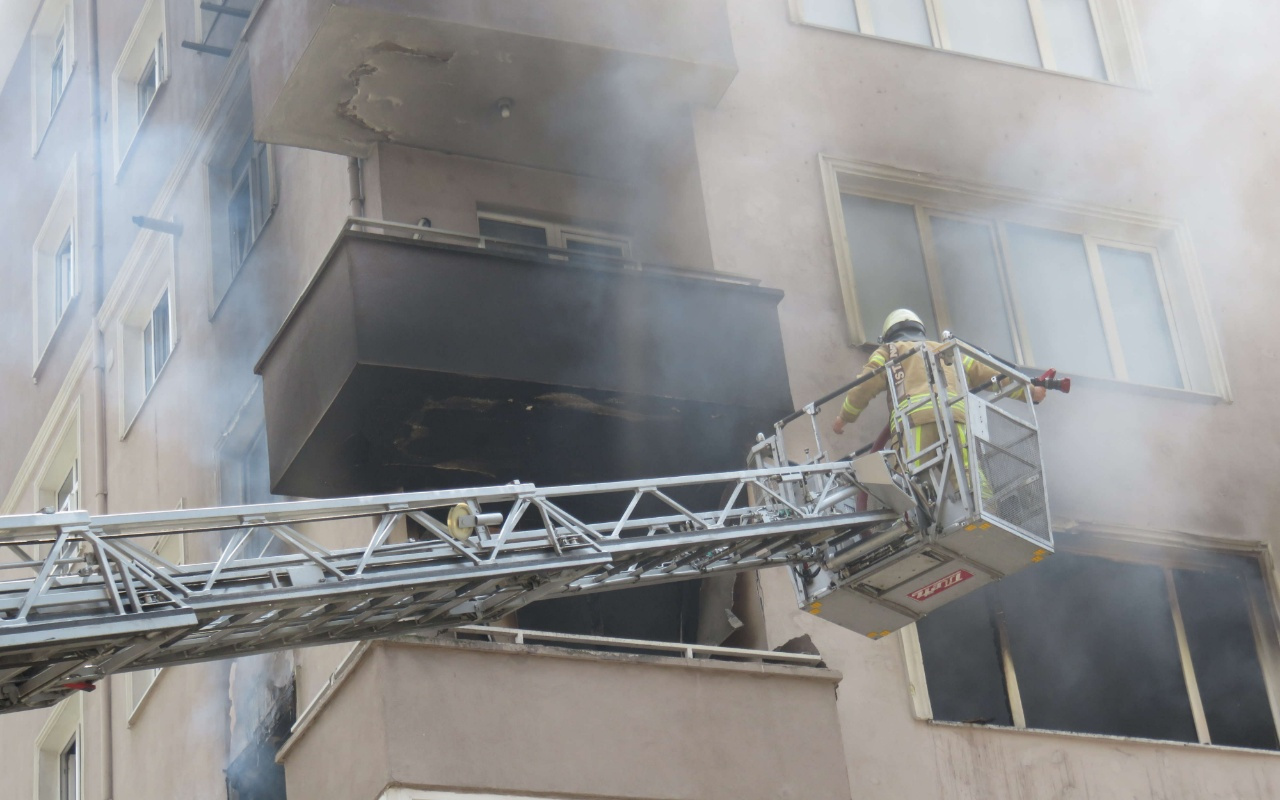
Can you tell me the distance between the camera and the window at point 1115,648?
40.9 feet

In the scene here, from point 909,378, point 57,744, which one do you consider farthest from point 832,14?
point 57,744

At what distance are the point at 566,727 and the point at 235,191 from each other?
8129 millimetres

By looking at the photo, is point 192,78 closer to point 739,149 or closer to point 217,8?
point 217,8

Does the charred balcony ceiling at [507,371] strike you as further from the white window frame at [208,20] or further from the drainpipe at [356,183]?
the white window frame at [208,20]

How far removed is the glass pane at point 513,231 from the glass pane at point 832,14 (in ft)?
9.96

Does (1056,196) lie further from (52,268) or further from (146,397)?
(52,268)

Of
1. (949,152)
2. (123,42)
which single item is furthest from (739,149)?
(123,42)

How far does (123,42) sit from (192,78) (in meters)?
3.06

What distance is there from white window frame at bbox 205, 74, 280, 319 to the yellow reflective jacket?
6.56 m

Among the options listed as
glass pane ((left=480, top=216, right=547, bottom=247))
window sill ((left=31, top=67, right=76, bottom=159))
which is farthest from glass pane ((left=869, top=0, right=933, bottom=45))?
window sill ((left=31, top=67, right=76, bottom=159))

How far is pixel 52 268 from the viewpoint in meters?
22.8

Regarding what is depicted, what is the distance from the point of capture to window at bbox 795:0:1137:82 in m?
15.2

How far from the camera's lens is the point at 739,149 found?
1365 cm

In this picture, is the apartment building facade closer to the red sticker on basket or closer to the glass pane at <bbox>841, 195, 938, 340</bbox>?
the glass pane at <bbox>841, 195, 938, 340</bbox>
